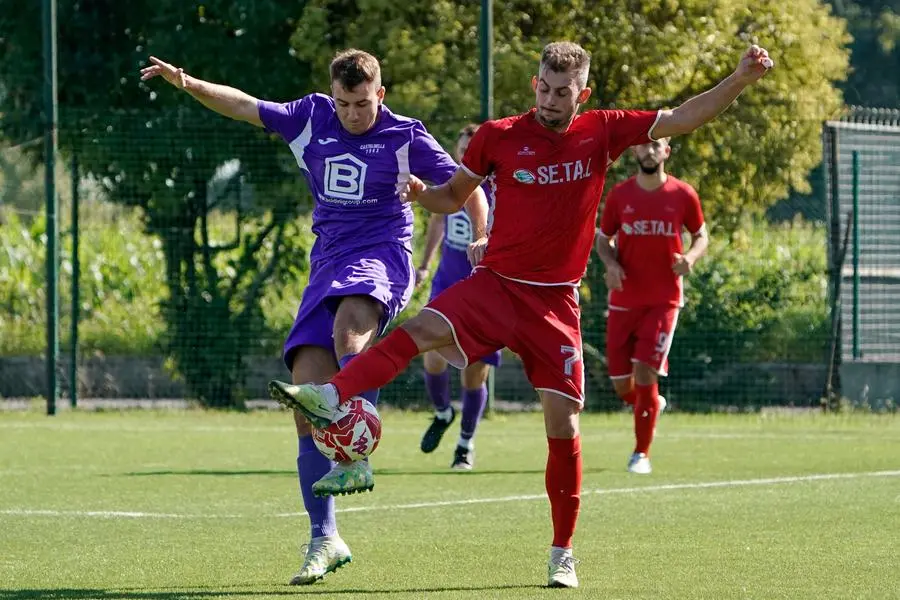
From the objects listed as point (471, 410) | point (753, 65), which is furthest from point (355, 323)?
point (471, 410)

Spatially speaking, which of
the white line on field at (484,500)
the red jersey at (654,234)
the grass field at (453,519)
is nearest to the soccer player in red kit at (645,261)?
the red jersey at (654,234)

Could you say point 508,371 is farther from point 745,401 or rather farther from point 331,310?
point 331,310

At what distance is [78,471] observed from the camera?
1113 cm

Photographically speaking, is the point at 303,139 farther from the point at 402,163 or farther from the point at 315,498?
the point at 315,498

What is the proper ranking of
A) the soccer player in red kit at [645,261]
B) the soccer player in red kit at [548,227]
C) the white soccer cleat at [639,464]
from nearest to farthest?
1. the soccer player in red kit at [548,227]
2. the white soccer cleat at [639,464]
3. the soccer player in red kit at [645,261]

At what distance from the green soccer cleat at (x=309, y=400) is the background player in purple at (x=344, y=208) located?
656 millimetres

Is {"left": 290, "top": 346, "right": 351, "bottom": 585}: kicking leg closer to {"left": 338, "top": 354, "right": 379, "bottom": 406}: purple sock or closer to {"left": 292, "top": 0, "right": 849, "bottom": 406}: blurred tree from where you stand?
{"left": 338, "top": 354, "right": 379, "bottom": 406}: purple sock

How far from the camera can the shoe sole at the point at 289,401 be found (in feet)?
19.2

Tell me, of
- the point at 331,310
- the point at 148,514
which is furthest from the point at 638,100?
the point at 331,310

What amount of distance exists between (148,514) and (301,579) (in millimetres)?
2524

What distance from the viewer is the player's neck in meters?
11.8

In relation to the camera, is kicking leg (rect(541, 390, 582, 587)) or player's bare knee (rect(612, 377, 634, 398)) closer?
kicking leg (rect(541, 390, 582, 587))

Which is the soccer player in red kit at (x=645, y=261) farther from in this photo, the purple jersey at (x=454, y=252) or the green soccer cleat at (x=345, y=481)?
the green soccer cleat at (x=345, y=481)

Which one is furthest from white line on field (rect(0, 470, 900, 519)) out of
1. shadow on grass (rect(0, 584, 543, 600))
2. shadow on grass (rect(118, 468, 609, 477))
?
shadow on grass (rect(0, 584, 543, 600))
